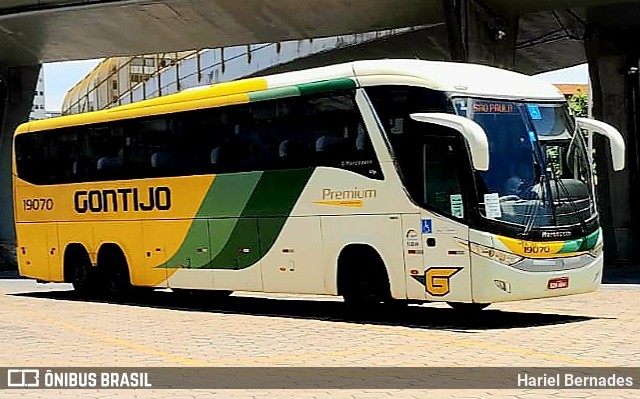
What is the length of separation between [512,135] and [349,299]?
10.7 ft

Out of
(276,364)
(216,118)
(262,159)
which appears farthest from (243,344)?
(216,118)

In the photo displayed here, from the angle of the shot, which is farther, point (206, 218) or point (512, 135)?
point (206, 218)

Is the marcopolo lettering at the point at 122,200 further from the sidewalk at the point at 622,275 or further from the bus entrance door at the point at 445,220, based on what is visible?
the sidewalk at the point at 622,275

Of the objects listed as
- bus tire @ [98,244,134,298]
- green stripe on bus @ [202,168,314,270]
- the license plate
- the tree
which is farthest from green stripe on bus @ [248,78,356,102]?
the tree

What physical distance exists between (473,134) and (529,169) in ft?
3.57

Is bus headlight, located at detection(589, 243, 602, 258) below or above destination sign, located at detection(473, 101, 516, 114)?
below

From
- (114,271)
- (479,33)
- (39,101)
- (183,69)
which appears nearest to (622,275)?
(479,33)

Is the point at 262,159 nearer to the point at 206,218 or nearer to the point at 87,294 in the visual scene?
the point at 206,218

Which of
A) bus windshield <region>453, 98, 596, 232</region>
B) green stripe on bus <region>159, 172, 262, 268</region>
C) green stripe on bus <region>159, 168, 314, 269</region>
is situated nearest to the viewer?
bus windshield <region>453, 98, 596, 232</region>

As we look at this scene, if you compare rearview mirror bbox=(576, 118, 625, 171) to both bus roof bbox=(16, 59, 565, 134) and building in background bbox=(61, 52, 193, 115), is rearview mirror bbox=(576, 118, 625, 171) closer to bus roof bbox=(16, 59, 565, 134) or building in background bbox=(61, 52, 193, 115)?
bus roof bbox=(16, 59, 565, 134)

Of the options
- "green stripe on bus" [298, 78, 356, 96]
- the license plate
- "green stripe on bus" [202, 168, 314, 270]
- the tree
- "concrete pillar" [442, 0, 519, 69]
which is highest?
the tree

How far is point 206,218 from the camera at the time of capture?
54.1 feet

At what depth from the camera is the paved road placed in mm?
10156

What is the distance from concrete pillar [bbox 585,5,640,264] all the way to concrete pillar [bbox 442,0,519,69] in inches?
146
